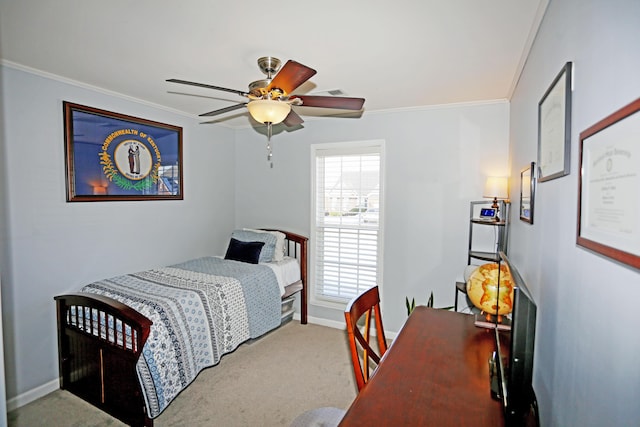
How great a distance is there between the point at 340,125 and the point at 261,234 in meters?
1.57

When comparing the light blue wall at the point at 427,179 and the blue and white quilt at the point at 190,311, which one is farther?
the light blue wall at the point at 427,179

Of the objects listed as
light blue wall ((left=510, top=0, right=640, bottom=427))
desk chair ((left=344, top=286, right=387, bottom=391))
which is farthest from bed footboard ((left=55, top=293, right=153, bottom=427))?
light blue wall ((left=510, top=0, right=640, bottom=427))

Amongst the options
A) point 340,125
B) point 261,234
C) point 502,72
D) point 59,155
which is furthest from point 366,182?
point 59,155

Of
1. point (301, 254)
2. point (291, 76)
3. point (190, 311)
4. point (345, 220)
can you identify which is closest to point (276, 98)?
point (291, 76)

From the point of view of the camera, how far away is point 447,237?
335 cm

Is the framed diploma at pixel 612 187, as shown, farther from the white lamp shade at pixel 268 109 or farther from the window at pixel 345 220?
the window at pixel 345 220

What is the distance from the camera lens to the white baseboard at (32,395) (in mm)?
2436

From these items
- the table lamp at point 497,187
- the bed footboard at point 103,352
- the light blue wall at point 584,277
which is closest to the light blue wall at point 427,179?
the table lamp at point 497,187

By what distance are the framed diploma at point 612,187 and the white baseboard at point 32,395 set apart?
140 inches

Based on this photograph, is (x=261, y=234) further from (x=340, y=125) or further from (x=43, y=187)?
(x=43, y=187)

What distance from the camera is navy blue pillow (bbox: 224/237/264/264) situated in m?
3.73

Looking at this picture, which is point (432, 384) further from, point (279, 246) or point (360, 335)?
point (279, 246)

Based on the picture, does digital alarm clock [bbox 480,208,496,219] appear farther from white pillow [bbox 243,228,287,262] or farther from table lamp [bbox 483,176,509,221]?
white pillow [bbox 243,228,287,262]

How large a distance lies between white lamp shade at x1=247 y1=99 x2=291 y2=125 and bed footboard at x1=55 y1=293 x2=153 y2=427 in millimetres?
1493
